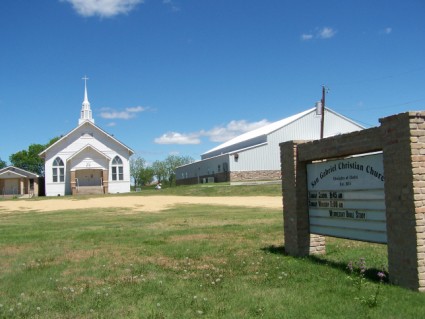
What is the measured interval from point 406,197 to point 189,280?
343 cm

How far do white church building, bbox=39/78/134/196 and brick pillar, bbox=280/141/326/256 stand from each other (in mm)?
44579

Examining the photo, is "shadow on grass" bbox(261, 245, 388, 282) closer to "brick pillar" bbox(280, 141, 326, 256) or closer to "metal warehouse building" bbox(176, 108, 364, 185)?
"brick pillar" bbox(280, 141, 326, 256)

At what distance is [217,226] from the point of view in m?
15.5

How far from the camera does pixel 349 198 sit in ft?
27.3

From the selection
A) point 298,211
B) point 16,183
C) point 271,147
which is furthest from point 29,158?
point 298,211

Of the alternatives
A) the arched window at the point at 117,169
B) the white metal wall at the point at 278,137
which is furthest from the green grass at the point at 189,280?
the white metal wall at the point at 278,137

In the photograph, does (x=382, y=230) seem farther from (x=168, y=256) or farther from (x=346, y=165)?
(x=168, y=256)

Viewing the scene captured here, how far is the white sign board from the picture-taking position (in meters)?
7.59

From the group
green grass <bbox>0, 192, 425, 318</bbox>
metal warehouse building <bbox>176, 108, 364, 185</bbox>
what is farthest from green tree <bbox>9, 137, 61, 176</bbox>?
green grass <bbox>0, 192, 425, 318</bbox>

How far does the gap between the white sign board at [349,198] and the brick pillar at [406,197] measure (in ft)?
1.60

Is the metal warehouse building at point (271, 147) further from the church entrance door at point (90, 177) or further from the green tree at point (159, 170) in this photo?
the green tree at point (159, 170)

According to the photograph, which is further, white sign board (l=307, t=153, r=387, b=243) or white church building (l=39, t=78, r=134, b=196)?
white church building (l=39, t=78, r=134, b=196)

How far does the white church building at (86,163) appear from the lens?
52344 mm

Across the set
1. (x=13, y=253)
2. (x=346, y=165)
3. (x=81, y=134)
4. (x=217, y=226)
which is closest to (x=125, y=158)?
(x=81, y=134)
